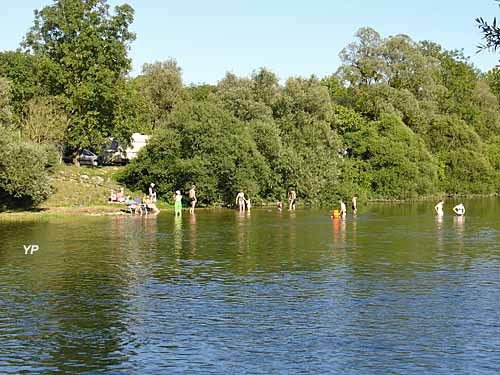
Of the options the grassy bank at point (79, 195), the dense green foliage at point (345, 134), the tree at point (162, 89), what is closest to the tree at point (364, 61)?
the dense green foliage at point (345, 134)

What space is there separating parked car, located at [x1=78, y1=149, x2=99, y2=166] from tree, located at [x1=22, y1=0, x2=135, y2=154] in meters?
8.75

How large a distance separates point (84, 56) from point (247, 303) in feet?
182

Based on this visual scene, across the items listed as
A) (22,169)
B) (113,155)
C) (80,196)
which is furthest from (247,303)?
(113,155)

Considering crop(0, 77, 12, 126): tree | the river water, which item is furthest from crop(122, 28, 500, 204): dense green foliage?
the river water

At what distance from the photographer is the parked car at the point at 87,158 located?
88.8 meters

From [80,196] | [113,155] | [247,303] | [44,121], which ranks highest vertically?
[44,121]

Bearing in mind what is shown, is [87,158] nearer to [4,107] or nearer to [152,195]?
[4,107]

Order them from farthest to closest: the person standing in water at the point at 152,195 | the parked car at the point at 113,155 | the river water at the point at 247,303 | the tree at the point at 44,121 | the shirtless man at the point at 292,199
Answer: the parked car at the point at 113,155 → the shirtless man at the point at 292,199 → the tree at the point at 44,121 → the person standing in water at the point at 152,195 → the river water at the point at 247,303

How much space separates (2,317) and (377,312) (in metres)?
12.4

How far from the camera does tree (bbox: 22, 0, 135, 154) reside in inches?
3019

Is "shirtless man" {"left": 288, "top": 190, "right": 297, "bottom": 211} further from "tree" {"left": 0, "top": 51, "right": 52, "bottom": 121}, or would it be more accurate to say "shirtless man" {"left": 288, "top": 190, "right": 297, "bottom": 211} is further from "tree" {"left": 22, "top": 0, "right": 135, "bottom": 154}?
"tree" {"left": 0, "top": 51, "right": 52, "bottom": 121}

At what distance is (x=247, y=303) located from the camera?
2709 cm

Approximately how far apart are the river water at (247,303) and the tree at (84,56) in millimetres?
30846

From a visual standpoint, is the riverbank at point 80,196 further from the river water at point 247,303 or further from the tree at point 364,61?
the tree at point 364,61
